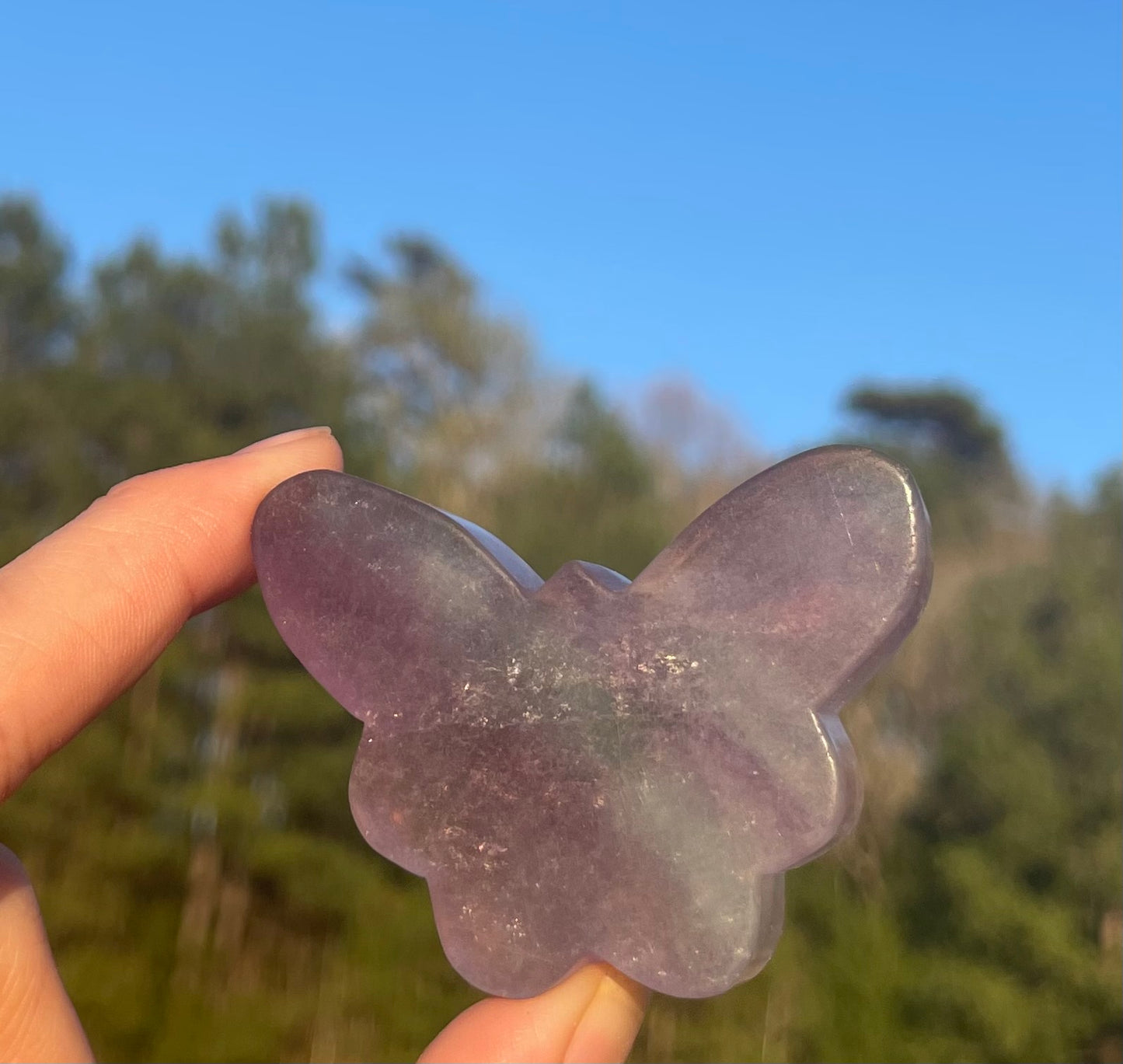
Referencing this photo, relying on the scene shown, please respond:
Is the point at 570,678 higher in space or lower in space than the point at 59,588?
higher

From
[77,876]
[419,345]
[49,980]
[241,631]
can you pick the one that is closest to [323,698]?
[241,631]

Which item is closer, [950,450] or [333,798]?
[333,798]

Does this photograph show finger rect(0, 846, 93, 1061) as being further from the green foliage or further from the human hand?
the green foliage

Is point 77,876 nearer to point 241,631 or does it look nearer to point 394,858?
point 241,631

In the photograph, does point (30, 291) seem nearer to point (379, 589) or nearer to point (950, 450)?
point (379, 589)

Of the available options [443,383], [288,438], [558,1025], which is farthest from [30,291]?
[558,1025]

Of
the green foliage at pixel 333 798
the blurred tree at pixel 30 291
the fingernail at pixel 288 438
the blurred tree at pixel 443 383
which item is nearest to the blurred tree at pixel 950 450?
the green foliage at pixel 333 798
